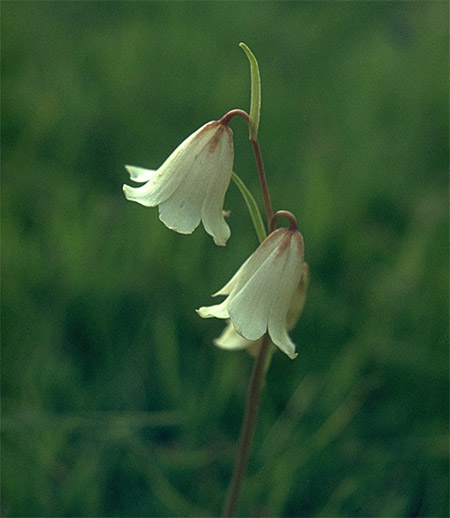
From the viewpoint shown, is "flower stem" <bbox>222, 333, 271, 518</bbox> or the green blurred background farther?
the green blurred background

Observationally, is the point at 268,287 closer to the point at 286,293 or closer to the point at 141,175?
the point at 286,293

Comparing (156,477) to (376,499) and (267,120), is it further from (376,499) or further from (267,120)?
(267,120)

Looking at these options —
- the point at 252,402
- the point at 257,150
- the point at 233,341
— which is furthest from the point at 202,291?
the point at 257,150

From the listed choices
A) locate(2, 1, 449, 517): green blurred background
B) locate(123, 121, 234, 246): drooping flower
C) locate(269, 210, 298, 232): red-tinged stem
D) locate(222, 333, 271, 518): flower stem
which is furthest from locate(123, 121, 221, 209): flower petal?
locate(2, 1, 449, 517): green blurred background

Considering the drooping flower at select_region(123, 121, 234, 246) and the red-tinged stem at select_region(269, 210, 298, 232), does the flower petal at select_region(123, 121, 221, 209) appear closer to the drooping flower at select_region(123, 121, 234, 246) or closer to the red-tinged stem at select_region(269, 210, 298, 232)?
the drooping flower at select_region(123, 121, 234, 246)

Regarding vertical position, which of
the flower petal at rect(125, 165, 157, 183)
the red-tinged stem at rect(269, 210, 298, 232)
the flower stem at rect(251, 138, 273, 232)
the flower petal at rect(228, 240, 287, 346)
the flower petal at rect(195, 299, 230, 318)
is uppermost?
the flower stem at rect(251, 138, 273, 232)

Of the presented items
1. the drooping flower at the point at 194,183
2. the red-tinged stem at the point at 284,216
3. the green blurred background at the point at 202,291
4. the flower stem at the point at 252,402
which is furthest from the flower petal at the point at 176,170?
the green blurred background at the point at 202,291

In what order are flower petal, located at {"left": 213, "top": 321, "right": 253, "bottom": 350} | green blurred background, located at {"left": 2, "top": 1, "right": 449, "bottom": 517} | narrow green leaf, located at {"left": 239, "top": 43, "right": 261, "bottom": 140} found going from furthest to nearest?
green blurred background, located at {"left": 2, "top": 1, "right": 449, "bottom": 517}
flower petal, located at {"left": 213, "top": 321, "right": 253, "bottom": 350}
narrow green leaf, located at {"left": 239, "top": 43, "right": 261, "bottom": 140}
